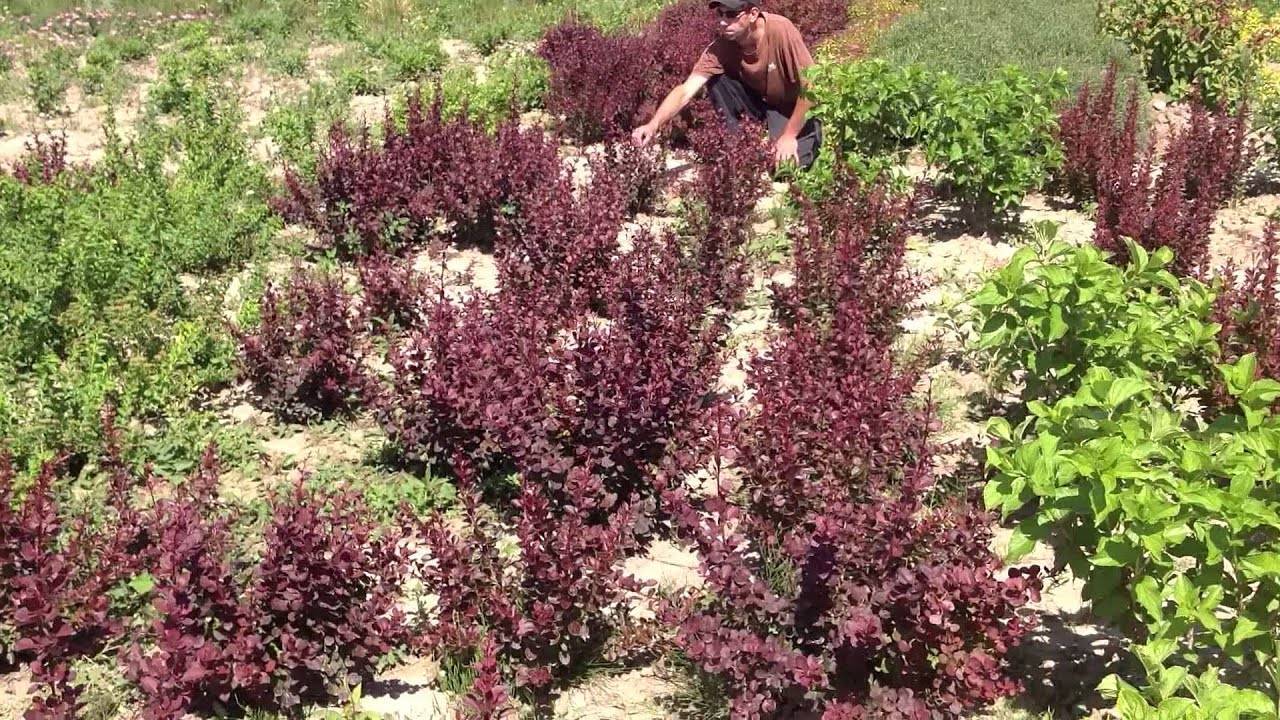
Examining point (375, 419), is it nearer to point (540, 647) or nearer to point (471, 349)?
point (471, 349)

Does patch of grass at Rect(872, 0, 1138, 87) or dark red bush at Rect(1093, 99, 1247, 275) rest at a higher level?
dark red bush at Rect(1093, 99, 1247, 275)

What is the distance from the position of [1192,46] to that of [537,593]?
850 cm

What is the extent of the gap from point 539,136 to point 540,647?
4612 mm

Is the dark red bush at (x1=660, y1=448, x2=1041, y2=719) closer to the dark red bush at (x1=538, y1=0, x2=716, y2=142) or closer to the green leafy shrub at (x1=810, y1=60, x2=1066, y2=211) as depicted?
the green leafy shrub at (x1=810, y1=60, x2=1066, y2=211)

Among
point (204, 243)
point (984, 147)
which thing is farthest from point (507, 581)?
point (984, 147)

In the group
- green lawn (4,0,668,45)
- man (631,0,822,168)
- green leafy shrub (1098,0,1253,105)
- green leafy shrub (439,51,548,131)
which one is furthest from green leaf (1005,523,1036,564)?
green lawn (4,0,668,45)

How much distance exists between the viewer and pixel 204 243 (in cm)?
681

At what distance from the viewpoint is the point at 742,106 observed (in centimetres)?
841

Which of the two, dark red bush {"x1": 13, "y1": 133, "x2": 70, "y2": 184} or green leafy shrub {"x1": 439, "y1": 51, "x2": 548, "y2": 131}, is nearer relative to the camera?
dark red bush {"x1": 13, "y1": 133, "x2": 70, "y2": 184}

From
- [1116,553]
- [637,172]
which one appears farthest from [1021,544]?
[637,172]

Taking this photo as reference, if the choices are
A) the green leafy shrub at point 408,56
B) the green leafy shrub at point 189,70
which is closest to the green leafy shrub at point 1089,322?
the green leafy shrub at point 189,70

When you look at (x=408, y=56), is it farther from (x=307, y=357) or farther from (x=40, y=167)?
(x=307, y=357)

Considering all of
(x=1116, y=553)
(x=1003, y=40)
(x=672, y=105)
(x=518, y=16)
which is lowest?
(x=1003, y=40)

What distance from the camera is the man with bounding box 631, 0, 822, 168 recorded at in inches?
305
